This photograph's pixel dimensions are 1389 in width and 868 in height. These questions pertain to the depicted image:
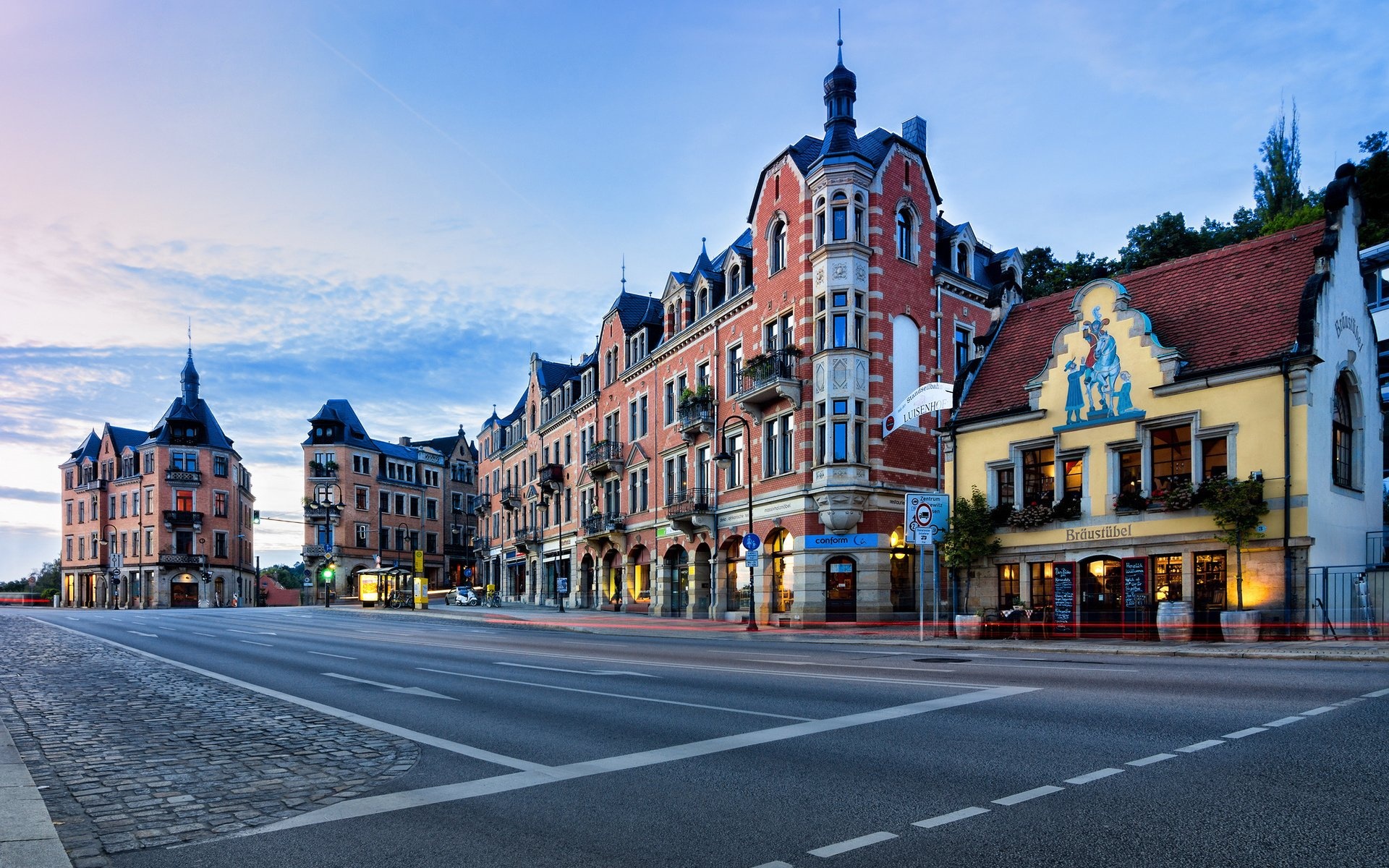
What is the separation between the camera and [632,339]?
52062mm

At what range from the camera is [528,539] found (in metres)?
66.2

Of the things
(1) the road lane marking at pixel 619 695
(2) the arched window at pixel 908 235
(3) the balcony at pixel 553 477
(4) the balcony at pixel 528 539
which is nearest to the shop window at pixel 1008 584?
(2) the arched window at pixel 908 235

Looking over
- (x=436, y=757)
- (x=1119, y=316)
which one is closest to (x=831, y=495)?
(x=1119, y=316)

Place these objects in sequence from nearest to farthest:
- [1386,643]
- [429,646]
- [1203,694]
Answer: [1203,694]
[1386,643]
[429,646]

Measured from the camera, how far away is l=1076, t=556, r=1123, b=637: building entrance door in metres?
25.2

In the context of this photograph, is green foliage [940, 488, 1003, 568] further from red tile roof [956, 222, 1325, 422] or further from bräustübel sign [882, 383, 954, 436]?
bräustübel sign [882, 383, 954, 436]

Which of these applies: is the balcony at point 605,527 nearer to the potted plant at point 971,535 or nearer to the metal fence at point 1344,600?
the potted plant at point 971,535

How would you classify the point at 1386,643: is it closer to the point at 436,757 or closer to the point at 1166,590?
the point at 1166,590

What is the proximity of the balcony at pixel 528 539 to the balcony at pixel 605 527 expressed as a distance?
11465 millimetres

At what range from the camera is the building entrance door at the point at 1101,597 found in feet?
82.5

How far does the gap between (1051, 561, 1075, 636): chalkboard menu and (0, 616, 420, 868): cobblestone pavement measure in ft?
66.4

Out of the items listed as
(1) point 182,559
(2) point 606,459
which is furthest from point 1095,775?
(1) point 182,559

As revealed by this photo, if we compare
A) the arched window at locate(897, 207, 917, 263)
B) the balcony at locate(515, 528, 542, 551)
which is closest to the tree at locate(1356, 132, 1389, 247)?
the arched window at locate(897, 207, 917, 263)

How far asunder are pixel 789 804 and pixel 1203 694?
7.11 meters
